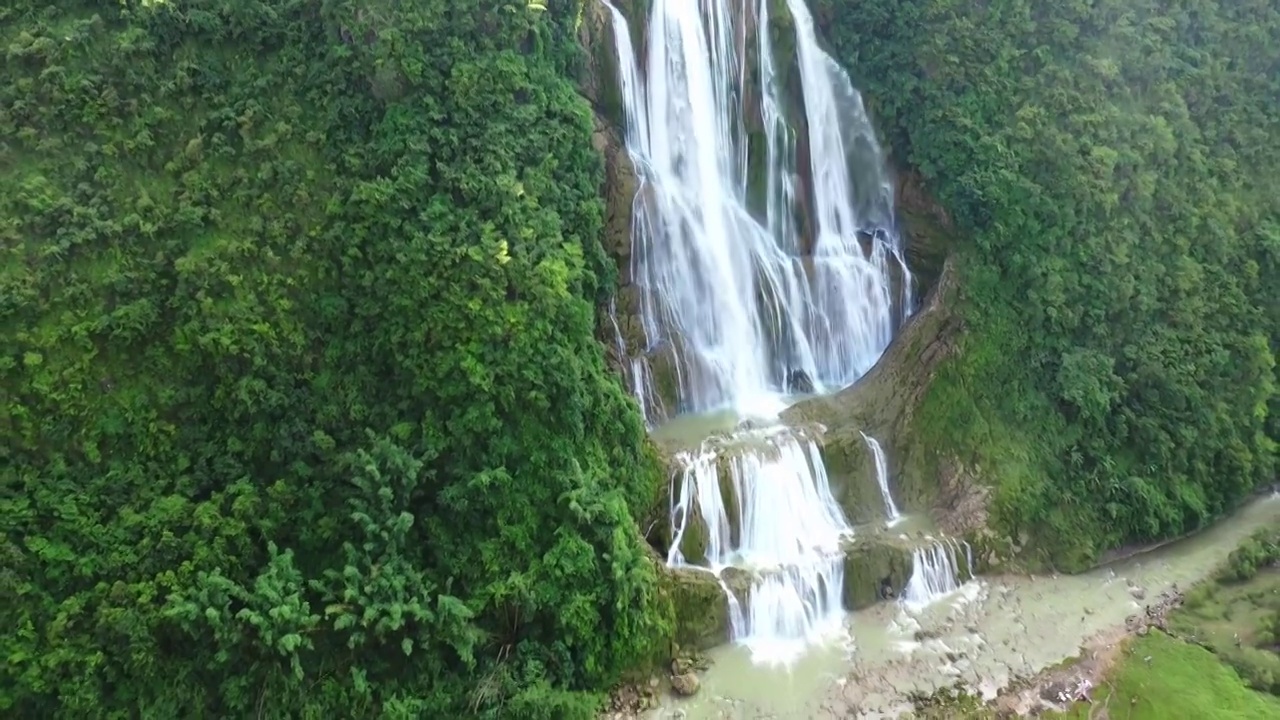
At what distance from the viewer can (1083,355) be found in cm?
1402

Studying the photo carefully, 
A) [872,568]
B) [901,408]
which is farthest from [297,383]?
[901,408]

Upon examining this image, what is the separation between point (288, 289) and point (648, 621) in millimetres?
6230

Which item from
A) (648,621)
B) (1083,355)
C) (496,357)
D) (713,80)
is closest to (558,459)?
(496,357)

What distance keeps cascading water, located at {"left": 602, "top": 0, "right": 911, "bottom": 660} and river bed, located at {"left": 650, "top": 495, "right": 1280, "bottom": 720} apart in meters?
0.76

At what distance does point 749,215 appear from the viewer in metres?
14.9

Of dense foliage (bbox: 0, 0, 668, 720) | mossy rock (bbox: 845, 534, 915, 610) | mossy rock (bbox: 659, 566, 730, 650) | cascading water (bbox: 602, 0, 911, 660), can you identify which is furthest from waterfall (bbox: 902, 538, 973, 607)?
dense foliage (bbox: 0, 0, 668, 720)

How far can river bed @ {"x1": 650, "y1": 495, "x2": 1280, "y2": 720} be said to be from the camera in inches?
428

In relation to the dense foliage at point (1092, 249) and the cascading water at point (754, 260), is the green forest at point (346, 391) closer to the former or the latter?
the dense foliage at point (1092, 249)

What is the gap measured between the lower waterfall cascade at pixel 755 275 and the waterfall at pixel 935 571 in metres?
0.91

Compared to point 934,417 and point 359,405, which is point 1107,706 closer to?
point 934,417

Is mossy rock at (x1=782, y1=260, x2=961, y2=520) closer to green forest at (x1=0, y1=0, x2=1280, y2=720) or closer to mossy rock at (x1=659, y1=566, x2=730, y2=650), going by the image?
green forest at (x1=0, y1=0, x2=1280, y2=720)

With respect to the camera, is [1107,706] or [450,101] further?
[450,101]

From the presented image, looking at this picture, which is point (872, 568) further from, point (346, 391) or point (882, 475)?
point (346, 391)

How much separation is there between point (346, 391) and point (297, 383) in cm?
59
